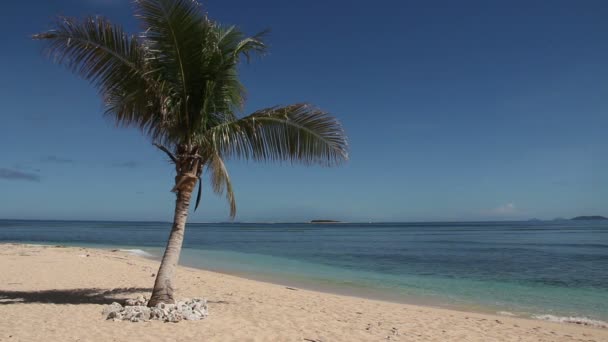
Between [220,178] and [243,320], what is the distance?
2.53 meters

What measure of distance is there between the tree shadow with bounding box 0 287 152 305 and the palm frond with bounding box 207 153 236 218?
2.96m

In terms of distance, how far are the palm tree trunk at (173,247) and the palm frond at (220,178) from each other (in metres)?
0.54

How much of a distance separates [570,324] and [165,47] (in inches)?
387

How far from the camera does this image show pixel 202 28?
275 inches

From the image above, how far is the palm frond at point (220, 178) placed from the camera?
25.0 feet

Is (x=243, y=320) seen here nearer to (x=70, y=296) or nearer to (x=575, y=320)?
(x=70, y=296)

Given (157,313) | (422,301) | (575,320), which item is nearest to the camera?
(157,313)

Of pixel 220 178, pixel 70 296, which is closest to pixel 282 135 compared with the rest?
pixel 220 178

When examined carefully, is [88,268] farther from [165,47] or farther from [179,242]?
[165,47]

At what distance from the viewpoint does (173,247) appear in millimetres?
7109

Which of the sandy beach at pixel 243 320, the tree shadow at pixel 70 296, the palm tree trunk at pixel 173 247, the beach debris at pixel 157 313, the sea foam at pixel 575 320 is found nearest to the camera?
the sandy beach at pixel 243 320

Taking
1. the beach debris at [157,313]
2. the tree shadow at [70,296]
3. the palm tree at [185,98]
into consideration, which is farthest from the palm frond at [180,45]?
the tree shadow at [70,296]

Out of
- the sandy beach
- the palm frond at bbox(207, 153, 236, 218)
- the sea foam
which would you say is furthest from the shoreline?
the palm frond at bbox(207, 153, 236, 218)

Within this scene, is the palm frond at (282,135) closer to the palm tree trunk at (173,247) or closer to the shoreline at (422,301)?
the palm tree trunk at (173,247)
